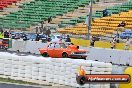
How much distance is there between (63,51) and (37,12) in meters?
29.0

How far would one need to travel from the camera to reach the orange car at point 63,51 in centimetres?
3088

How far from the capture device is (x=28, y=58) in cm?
1875

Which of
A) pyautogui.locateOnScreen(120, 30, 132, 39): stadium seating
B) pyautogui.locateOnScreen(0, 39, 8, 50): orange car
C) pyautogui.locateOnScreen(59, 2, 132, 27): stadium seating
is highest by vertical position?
pyautogui.locateOnScreen(59, 2, 132, 27): stadium seating

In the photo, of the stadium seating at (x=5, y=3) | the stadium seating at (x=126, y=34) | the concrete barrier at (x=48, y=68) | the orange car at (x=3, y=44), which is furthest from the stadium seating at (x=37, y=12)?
the concrete barrier at (x=48, y=68)

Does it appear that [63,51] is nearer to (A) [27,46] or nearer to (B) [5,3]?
(A) [27,46]

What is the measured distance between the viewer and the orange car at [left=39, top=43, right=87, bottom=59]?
3088cm

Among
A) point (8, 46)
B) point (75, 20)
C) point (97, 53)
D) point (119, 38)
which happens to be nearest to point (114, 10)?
point (75, 20)

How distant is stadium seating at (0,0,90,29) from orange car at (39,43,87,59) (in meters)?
23.7

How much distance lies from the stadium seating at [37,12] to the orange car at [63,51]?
23.7m

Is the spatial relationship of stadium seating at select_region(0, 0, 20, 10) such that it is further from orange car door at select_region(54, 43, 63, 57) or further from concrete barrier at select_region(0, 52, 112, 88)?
concrete barrier at select_region(0, 52, 112, 88)

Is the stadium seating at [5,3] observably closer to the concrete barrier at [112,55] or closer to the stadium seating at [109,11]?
the stadium seating at [109,11]

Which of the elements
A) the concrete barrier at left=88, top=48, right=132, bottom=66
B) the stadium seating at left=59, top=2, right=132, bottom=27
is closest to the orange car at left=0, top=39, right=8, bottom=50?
the concrete barrier at left=88, top=48, right=132, bottom=66

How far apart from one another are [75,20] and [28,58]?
35.6 metres

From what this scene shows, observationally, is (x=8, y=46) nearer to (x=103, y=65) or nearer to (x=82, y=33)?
(x=82, y=33)
